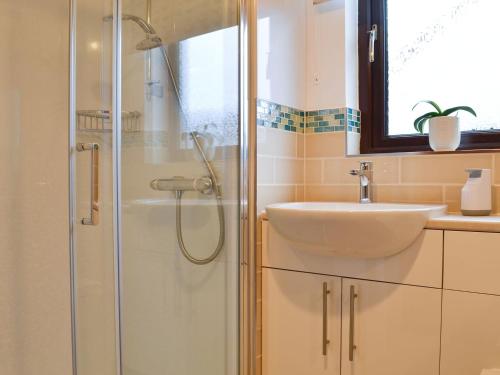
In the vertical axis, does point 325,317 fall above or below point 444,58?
below

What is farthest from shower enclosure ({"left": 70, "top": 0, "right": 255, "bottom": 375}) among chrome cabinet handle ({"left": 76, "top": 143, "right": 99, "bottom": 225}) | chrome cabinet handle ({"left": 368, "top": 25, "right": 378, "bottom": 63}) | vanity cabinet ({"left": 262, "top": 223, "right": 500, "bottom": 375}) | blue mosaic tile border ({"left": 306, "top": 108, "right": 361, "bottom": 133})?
chrome cabinet handle ({"left": 368, "top": 25, "right": 378, "bottom": 63})

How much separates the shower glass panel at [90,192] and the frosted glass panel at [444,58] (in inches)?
44.1

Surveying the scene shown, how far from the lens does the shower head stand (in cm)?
137

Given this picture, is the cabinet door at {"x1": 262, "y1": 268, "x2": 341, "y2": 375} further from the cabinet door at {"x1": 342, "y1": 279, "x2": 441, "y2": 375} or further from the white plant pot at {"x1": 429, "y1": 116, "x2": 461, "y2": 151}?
the white plant pot at {"x1": 429, "y1": 116, "x2": 461, "y2": 151}

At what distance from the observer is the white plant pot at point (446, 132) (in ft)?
4.94

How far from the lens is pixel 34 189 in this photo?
4.63ft

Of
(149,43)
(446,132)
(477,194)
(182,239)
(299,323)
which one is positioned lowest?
(299,323)

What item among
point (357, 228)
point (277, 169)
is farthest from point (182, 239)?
point (357, 228)

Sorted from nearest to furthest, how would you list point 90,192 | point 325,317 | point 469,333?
point 469,333 → point 90,192 → point 325,317

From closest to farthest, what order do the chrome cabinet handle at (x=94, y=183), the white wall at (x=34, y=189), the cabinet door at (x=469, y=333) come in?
the cabinet door at (x=469, y=333)
the chrome cabinet handle at (x=94, y=183)
the white wall at (x=34, y=189)

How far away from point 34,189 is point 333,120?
111 cm

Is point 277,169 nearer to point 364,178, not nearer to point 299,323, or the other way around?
point 364,178

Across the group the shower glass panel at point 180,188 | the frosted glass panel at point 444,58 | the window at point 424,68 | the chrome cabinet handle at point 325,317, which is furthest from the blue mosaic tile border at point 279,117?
the chrome cabinet handle at point 325,317

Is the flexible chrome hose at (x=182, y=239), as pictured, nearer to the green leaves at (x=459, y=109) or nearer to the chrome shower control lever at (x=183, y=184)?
the chrome shower control lever at (x=183, y=184)
